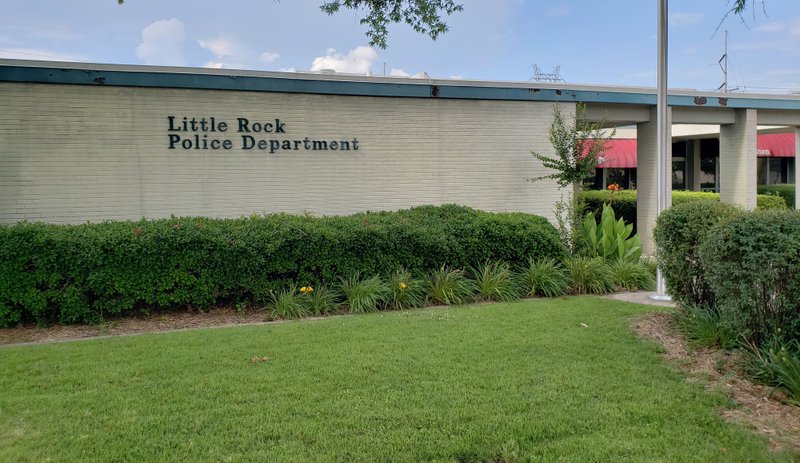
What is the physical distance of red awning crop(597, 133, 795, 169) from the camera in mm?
27125

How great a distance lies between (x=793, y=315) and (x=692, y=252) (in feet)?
5.82

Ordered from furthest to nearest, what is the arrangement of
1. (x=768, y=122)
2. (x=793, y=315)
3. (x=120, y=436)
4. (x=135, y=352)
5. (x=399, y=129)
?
(x=768, y=122) < (x=399, y=129) < (x=135, y=352) < (x=793, y=315) < (x=120, y=436)

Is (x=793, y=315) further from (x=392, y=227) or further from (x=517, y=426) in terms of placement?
(x=392, y=227)

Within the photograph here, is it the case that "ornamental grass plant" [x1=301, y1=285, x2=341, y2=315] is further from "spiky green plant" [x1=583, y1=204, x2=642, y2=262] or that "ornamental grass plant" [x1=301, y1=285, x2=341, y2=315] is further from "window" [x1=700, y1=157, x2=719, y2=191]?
"window" [x1=700, y1=157, x2=719, y2=191]

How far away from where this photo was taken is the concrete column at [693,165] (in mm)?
29469

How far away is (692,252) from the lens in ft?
22.5

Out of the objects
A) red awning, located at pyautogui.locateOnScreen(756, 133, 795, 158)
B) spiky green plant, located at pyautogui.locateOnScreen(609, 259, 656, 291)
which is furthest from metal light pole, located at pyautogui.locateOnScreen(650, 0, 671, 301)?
red awning, located at pyautogui.locateOnScreen(756, 133, 795, 158)

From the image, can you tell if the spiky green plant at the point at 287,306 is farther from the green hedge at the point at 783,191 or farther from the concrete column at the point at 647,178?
the green hedge at the point at 783,191

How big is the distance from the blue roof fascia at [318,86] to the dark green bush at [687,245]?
624 cm

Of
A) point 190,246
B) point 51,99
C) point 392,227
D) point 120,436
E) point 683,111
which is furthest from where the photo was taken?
point 683,111

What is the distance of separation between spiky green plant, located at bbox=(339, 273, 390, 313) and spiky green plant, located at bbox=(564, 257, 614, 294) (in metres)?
3.20

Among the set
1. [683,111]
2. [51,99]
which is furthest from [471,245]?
[683,111]

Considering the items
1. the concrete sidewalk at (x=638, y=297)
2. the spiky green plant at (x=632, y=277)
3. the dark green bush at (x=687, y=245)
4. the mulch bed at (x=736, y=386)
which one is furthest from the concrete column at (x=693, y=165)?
the mulch bed at (x=736, y=386)

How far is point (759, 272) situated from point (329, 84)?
330 inches
